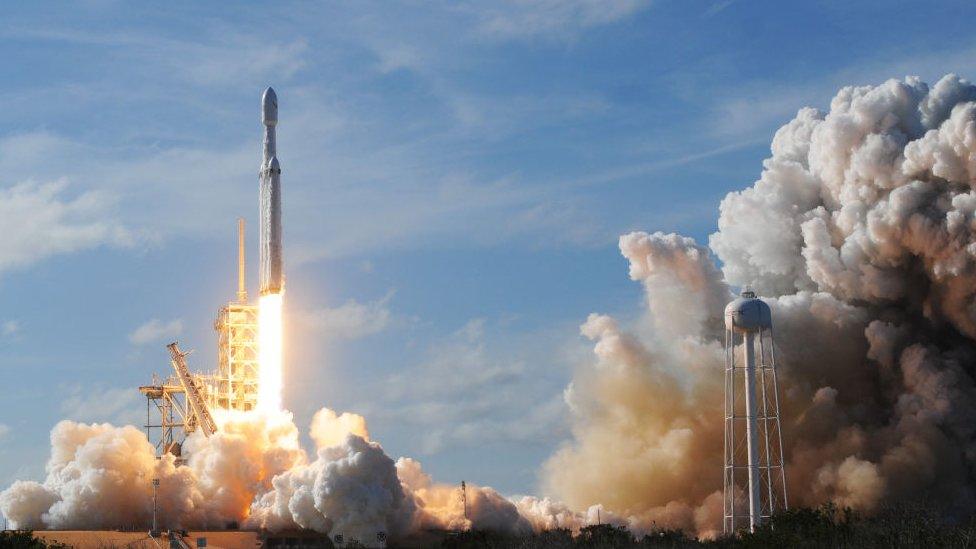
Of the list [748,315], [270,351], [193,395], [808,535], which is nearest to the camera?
[808,535]

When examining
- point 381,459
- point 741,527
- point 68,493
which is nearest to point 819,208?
point 741,527

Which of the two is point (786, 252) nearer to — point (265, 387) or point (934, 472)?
point (934, 472)

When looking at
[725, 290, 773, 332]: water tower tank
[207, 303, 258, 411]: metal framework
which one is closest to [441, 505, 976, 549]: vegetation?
[725, 290, 773, 332]: water tower tank

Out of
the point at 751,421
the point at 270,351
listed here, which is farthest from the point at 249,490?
the point at 751,421

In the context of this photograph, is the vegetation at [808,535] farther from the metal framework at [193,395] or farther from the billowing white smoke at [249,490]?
the metal framework at [193,395]

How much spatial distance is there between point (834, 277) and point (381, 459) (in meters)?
23.5

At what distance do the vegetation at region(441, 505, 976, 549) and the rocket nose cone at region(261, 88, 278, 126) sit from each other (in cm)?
2151

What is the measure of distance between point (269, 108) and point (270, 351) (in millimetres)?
11526

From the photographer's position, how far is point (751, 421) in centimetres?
7288

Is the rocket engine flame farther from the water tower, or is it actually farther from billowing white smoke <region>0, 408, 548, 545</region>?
the water tower

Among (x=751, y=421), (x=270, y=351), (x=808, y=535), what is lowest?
(x=808, y=535)

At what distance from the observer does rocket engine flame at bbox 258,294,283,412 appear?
77.6 meters

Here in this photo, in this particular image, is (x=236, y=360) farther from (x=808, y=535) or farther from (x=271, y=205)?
(x=808, y=535)

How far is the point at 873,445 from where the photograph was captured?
76812 mm
